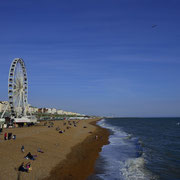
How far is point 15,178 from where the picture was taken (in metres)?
13.8

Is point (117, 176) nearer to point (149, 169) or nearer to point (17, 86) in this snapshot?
point (149, 169)

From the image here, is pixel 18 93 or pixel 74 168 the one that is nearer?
pixel 74 168

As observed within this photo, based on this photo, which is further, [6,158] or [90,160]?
[90,160]

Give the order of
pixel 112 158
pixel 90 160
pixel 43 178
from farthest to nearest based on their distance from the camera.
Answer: pixel 112 158 → pixel 90 160 → pixel 43 178

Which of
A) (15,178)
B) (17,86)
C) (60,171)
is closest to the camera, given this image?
(15,178)

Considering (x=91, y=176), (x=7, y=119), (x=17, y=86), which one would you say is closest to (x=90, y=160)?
(x=91, y=176)

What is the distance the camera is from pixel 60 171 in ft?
55.6

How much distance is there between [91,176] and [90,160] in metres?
5.33

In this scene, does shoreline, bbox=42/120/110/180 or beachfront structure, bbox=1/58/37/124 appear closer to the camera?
shoreline, bbox=42/120/110/180

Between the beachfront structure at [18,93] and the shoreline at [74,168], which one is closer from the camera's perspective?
the shoreline at [74,168]

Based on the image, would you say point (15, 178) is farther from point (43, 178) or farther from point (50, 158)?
point (50, 158)

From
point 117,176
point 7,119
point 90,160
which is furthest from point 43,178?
point 7,119

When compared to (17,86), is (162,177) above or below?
below

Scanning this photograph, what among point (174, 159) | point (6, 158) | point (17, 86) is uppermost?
point (17, 86)
